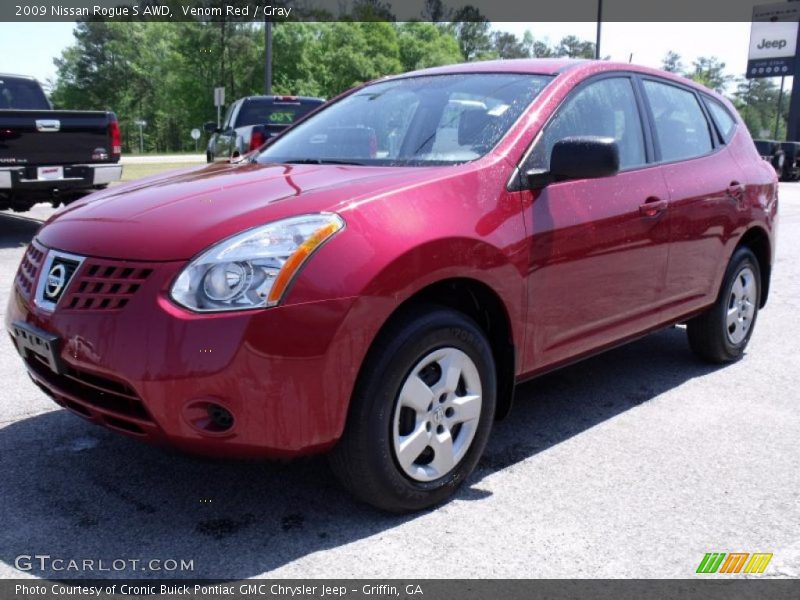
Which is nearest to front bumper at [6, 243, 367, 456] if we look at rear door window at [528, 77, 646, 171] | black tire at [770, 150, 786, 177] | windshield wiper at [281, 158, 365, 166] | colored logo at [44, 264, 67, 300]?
colored logo at [44, 264, 67, 300]

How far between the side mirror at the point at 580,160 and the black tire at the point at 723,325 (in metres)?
1.85

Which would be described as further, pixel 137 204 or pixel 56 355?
pixel 137 204

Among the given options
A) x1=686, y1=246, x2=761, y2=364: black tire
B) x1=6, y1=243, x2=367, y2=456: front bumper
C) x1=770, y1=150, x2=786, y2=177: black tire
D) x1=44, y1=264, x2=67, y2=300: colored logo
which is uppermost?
x1=44, y1=264, x2=67, y2=300: colored logo

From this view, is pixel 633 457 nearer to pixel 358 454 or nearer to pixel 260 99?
pixel 358 454

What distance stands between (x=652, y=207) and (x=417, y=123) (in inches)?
46.8

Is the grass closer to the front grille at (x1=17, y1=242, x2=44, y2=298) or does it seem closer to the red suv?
the red suv

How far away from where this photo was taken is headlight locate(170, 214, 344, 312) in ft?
8.13

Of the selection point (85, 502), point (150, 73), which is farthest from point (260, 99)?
point (150, 73)

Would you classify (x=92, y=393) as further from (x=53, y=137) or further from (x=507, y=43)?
(x=507, y=43)

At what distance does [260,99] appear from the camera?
14.0 metres

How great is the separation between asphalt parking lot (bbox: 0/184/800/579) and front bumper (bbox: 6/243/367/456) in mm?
389

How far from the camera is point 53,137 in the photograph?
29.5 feet

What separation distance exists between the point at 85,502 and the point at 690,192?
126 inches

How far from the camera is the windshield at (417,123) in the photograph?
11.2 feet
